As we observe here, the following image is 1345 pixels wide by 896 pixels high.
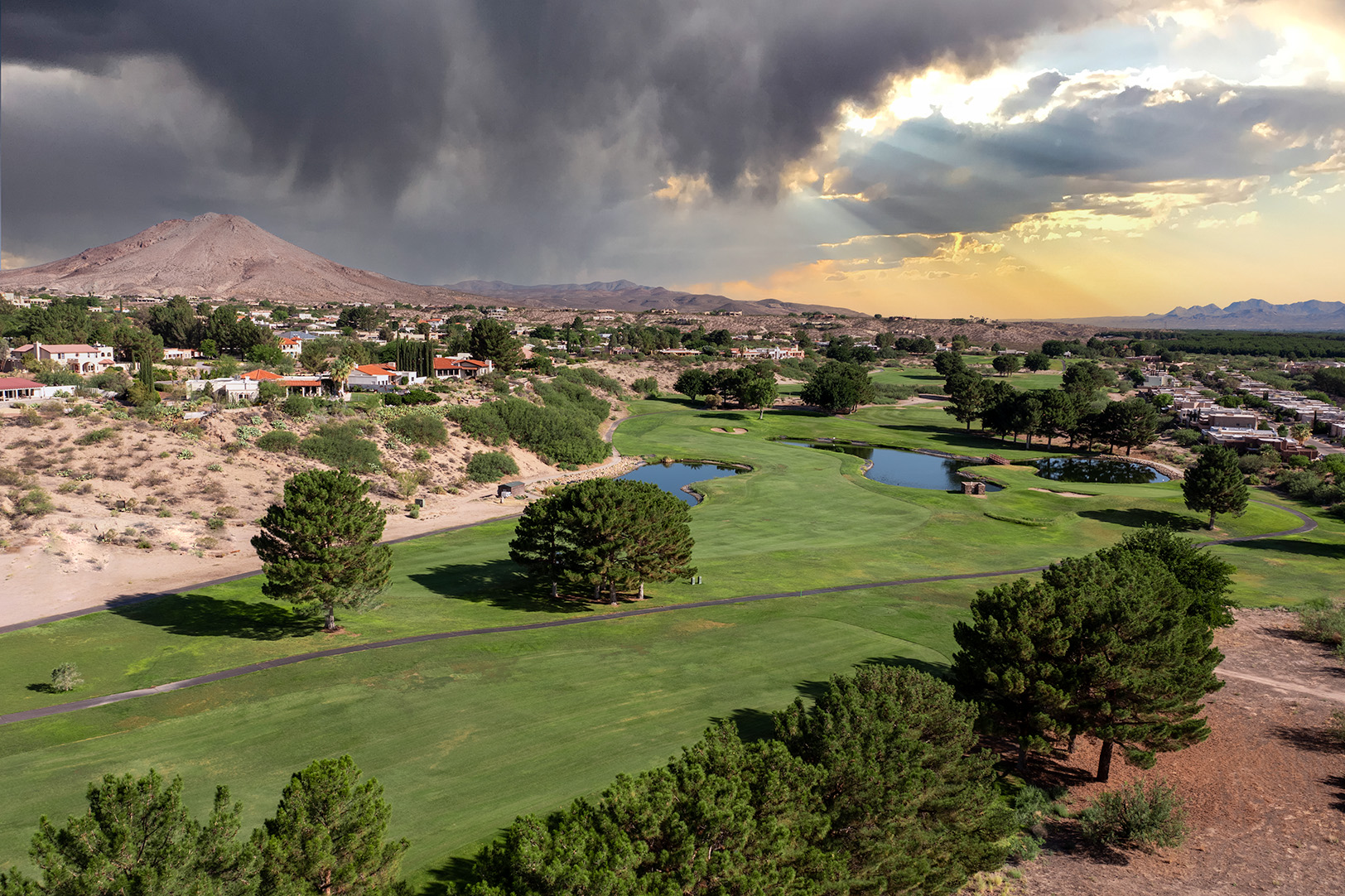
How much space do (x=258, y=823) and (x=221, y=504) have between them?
46885 millimetres

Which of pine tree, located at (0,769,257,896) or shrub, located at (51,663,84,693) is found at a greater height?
pine tree, located at (0,769,257,896)

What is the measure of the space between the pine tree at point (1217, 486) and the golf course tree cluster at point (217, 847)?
3002 inches

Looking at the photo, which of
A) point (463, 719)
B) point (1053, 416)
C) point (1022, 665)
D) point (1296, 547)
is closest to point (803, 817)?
point (1022, 665)

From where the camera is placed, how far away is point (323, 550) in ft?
136

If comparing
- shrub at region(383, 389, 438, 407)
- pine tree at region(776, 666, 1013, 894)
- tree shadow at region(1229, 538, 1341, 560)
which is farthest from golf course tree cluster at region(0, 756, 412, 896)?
shrub at region(383, 389, 438, 407)

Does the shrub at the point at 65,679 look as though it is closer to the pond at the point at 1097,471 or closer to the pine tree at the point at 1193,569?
the pine tree at the point at 1193,569

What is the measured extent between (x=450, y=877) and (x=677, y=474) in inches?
2932

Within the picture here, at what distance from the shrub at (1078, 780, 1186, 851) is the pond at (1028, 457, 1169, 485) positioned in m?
75.7

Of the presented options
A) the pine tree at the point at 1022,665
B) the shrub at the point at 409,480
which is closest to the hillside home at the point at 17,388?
the shrub at the point at 409,480

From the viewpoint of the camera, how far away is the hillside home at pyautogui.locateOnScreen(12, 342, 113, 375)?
104 m

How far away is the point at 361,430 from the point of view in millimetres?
85500

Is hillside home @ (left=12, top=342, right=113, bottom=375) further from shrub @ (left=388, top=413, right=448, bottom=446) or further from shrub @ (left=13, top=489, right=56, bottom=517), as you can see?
shrub @ (left=13, top=489, right=56, bottom=517)

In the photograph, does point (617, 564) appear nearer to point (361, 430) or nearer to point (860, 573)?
point (860, 573)

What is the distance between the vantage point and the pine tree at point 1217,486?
6900 cm
